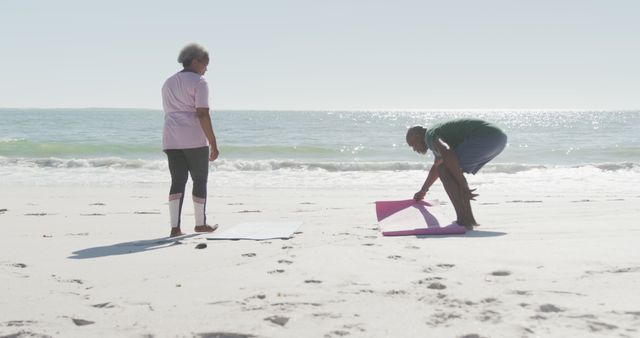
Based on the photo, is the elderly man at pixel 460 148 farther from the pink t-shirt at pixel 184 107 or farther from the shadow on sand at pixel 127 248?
the shadow on sand at pixel 127 248

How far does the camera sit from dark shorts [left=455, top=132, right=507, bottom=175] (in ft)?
15.3

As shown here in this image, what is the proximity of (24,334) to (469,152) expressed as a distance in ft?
11.5

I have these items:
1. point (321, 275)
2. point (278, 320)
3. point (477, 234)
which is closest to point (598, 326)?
Answer: point (278, 320)

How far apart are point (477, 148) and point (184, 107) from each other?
237 cm

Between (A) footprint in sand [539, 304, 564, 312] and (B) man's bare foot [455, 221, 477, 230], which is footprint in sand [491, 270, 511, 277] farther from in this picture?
(B) man's bare foot [455, 221, 477, 230]

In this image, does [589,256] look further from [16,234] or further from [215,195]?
[215,195]

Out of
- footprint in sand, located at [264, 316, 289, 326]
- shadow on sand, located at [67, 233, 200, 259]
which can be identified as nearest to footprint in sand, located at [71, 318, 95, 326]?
footprint in sand, located at [264, 316, 289, 326]

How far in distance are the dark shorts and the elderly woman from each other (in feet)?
6.52

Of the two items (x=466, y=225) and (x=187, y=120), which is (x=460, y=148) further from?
(x=187, y=120)

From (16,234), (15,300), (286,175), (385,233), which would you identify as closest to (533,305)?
(385,233)

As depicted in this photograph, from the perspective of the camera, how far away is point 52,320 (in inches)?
92.0

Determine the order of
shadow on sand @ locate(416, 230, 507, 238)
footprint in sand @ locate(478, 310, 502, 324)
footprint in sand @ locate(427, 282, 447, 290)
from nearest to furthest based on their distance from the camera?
footprint in sand @ locate(478, 310, 502, 324) → footprint in sand @ locate(427, 282, 447, 290) → shadow on sand @ locate(416, 230, 507, 238)

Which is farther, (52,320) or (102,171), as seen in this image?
(102,171)

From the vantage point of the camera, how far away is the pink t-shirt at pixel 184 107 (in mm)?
4488
